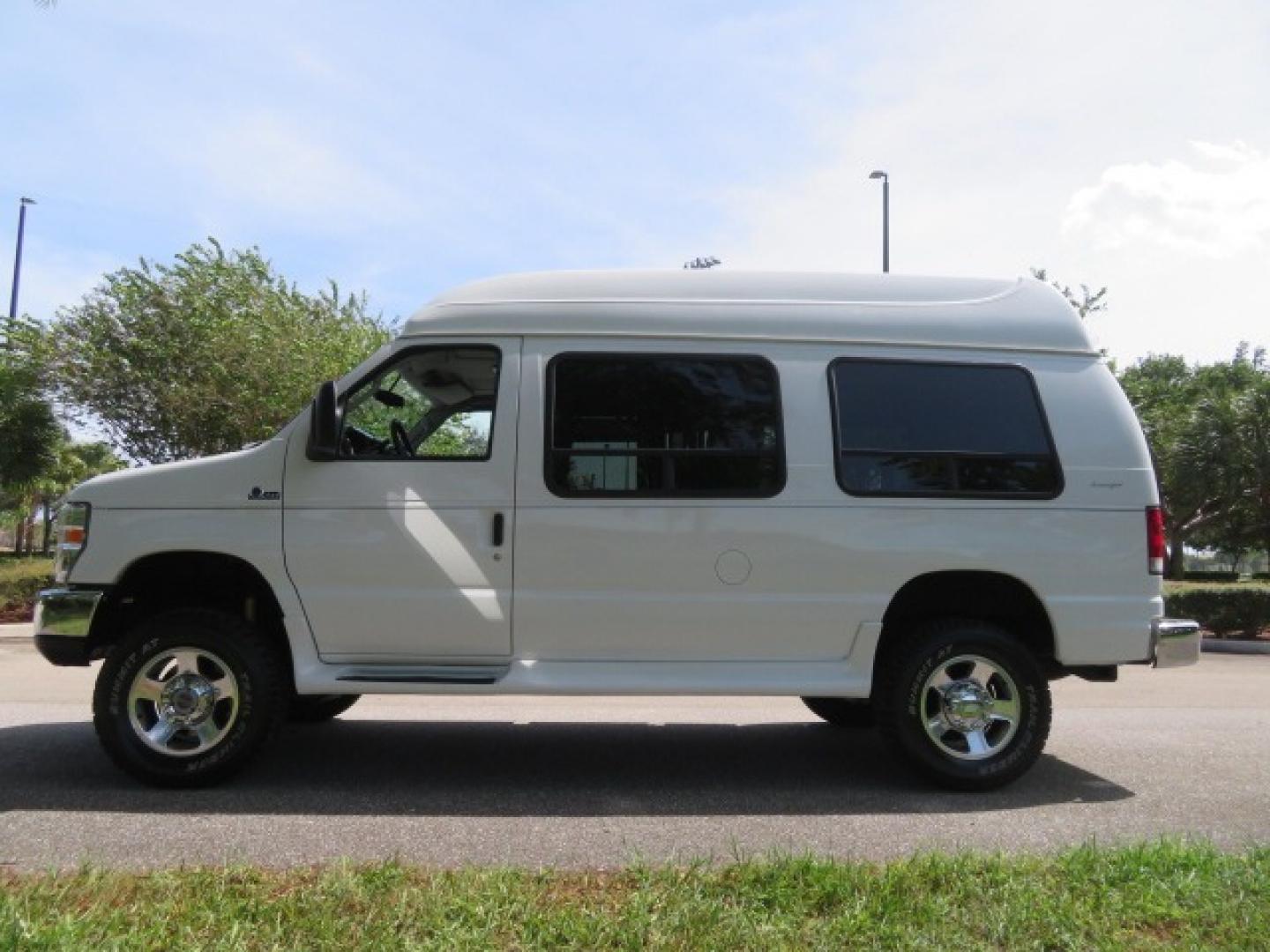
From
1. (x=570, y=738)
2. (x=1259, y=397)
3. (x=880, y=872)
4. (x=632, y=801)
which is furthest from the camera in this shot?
(x=1259, y=397)

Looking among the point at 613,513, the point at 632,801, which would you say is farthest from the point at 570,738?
the point at 613,513

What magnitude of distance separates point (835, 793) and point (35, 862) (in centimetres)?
353

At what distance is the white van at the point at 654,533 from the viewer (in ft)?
17.2

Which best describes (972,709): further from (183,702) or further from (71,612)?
(71,612)

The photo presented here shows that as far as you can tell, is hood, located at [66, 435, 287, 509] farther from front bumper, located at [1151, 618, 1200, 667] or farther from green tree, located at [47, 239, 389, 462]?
green tree, located at [47, 239, 389, 462]

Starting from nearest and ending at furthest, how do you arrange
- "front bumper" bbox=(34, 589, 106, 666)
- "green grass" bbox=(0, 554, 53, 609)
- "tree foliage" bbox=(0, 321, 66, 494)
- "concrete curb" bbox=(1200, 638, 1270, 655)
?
"front bumper" bbox=(34, 589, 106, 666) < "concrete curb" bbox=(1200, 638, 1270, 655) < "green grass" bbox=(0, 554, 53, 609) < "tree foliage" bbox=(0, 321, 66, 494)

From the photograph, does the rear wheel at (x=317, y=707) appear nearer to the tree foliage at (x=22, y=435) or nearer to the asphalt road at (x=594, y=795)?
the asphalt road at (x=594, y=795)

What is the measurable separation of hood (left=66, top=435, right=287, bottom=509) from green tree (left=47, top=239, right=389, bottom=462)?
15368mm

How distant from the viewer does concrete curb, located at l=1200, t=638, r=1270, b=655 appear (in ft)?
53.1

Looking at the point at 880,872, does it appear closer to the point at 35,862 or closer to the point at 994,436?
the point at 994,436

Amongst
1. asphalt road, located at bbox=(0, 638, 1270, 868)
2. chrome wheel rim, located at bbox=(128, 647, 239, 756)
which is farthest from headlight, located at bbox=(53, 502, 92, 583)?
asphalt road, located at bbox=(0, 638, 1270, 868)

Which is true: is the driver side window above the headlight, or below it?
above

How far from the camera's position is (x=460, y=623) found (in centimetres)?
527

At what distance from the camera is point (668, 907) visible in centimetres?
337
